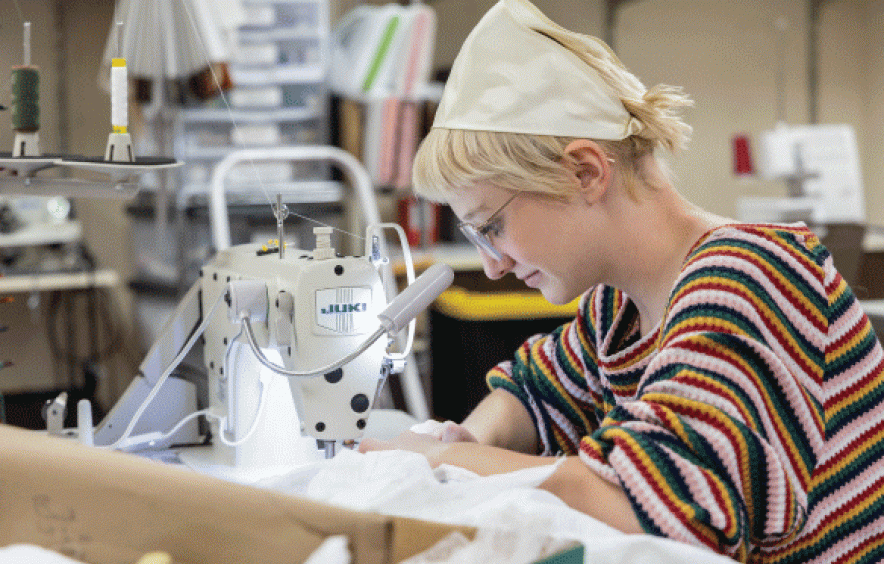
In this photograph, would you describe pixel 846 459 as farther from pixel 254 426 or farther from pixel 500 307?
pixel 500 307

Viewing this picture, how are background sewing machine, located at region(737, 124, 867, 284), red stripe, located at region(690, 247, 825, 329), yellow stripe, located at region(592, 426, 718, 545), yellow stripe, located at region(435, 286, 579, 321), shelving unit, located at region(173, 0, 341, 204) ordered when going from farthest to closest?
background sewing machine, located at region(737, 124, 867, 284)
shelving unit, located at region(173, 0, 341, 204)
yellow stripe, located at region(435, 286, 579, 321)
red stripe, located at region(690, 247, 825, 329)
yellow stripe, located at region(592, 426, 718, 545)

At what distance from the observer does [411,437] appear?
37.4 inches

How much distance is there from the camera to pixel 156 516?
1.96ft

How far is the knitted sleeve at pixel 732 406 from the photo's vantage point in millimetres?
700

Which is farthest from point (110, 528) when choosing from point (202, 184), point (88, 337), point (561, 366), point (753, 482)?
point (88, 337)

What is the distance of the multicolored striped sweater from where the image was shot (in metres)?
0.71

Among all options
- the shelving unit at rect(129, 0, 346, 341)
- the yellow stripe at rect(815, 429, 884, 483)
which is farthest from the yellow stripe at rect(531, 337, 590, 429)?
the shelving unit at rect(129, 0, 346, 341)

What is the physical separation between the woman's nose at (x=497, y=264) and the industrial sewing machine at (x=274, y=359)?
0.30 feet

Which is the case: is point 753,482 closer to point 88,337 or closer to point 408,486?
point 408,486

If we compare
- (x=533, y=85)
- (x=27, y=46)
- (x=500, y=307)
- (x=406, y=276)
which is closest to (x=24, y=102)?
(x=27, y=46)

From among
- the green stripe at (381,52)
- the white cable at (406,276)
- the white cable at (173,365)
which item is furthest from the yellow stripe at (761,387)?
the green stripe at (381,52)

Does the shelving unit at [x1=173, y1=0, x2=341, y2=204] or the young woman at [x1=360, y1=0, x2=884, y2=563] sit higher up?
the shelving unit at [x1=173, y1=0, x2=341, y2=204]

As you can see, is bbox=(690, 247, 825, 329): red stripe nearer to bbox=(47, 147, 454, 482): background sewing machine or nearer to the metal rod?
bbox=(47, 147, 454, 482): background sewing machine

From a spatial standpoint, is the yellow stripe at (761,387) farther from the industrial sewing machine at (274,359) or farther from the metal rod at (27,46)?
the metal rod at (27,46)
